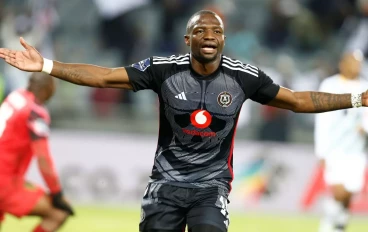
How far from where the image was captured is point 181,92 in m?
6.64

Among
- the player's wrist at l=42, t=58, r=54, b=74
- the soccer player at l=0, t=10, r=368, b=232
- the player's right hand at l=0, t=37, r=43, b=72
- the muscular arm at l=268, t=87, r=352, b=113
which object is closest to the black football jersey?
the soccer player at l=0, t=10, r=368, b=232

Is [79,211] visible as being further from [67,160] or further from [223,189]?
[223,189]

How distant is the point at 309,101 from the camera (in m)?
6.86

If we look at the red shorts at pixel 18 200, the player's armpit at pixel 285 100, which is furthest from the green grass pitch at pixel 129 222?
the player's armpit at pixel 285 100

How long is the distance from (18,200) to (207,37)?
135 inches

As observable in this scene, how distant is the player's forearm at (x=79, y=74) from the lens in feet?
21.2

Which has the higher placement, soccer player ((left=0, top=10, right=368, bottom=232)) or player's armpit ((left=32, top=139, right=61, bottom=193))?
player's armpit ((left=32, top=139, right=61, bottom=193))

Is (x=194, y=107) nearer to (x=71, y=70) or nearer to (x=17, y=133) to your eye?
(x=71, y=70)

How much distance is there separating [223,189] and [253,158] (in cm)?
874

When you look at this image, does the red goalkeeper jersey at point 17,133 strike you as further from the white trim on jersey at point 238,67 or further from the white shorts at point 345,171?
the white shorts at point 345,171

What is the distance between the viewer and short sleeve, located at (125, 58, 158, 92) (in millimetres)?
6590

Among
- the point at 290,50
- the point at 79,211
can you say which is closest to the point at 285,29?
the point at 290,50

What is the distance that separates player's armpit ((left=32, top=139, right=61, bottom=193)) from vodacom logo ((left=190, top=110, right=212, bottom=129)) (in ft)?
8.63

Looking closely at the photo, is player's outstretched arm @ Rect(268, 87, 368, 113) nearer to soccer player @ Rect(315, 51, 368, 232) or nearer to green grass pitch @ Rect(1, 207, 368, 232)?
soccer player @ Rect(315, 51, 368, 232)
